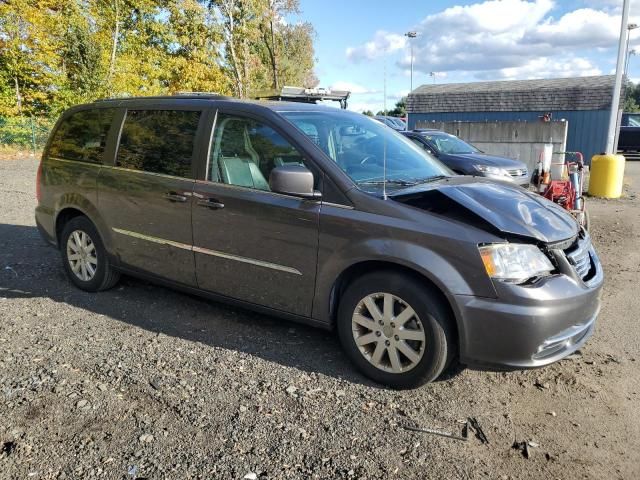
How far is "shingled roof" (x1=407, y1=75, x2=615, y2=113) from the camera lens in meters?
25.7

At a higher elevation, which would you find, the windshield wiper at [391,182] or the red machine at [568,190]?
the windshield wiper at [391,182]

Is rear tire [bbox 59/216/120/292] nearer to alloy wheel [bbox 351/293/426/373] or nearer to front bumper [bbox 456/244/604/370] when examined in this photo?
alloy wheel [bbox 351/293/426/373]

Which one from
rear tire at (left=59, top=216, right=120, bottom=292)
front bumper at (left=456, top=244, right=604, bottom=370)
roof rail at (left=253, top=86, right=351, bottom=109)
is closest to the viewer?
front bumper at (left=456, top=244, right=604, bottom=370)

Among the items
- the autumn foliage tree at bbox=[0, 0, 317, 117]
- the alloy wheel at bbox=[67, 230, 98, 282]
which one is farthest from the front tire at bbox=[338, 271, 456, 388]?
the autumn foliage tree at bbox=[0, 0, 317, 117]

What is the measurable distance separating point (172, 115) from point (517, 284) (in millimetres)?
3043

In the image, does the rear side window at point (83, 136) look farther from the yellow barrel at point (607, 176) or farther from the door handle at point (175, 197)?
the yellow barrel at point (607, 176)

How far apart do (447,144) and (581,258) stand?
9623 mm

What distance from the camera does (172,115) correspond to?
4.45m

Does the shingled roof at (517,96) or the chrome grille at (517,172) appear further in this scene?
the shingled roof at (517,96)

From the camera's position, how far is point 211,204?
4.02 meters

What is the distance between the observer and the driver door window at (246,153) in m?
3.81

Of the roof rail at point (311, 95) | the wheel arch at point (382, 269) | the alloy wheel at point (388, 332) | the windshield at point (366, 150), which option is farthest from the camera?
the roof rail at point (311, 95)

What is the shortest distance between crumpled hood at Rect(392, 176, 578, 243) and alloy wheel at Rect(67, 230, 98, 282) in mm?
3172

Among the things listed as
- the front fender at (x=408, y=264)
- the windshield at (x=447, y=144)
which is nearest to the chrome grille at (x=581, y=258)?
the front fender at (x=408, y=264)
